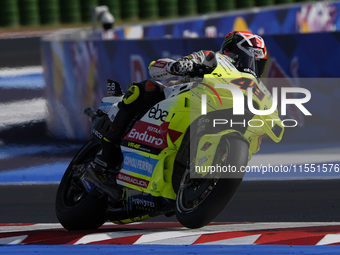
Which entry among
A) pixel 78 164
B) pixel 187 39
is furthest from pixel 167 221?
pixel 187 39

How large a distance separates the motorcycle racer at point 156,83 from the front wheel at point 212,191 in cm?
63

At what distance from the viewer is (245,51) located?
199 inches

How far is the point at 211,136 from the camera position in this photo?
15.3ft

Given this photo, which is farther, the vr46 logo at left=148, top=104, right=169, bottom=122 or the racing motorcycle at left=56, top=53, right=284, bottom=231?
the vr46 logo at left=148, top=104, right=169, bottom=122

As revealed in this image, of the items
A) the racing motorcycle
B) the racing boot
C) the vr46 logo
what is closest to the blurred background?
the racing boot

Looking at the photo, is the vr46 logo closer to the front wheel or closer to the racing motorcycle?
the racing motorcycle

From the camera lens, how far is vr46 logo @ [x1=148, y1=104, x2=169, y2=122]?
509 centimetres

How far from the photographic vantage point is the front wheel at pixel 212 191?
4.43 meters

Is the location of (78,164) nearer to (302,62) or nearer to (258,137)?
(258,137)

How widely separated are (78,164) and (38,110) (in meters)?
4.73

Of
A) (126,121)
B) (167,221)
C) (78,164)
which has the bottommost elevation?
(167,221)

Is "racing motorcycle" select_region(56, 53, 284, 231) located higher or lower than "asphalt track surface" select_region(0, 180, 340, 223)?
higher

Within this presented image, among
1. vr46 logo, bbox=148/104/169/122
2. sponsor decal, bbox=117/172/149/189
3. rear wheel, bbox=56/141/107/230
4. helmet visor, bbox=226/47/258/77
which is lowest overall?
rear wheel, bbox=56/141/107/230

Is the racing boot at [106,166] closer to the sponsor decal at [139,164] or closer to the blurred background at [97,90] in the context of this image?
the sponsor decal at [139,164]
